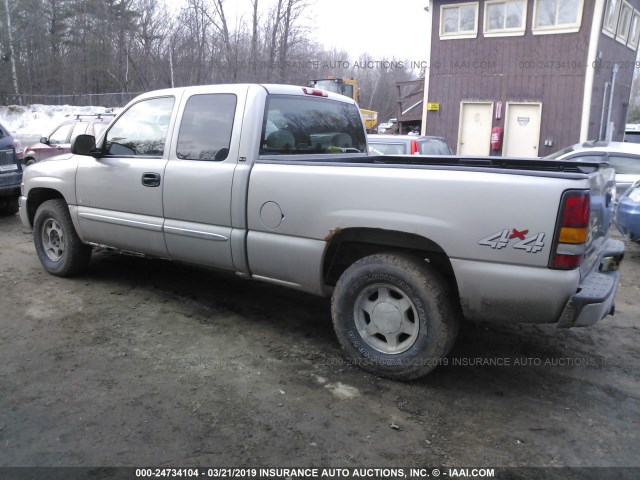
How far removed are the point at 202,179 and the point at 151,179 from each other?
2.05 ft

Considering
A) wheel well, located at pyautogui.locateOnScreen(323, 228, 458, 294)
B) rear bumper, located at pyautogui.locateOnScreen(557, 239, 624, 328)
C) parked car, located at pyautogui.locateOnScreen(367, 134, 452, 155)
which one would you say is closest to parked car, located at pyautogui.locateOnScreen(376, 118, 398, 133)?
parked car, located at pyautogui.locateOnScreen(367, 134, 452, 155)

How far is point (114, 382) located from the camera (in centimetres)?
343

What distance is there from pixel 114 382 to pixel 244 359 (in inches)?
34.6

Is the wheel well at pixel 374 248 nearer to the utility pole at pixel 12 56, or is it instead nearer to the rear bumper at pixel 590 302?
the rear bumper at pixel 590 302

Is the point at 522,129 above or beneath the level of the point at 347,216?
above

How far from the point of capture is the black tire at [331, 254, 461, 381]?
325 cm

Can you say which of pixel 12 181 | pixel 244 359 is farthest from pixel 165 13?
pixel 244 359

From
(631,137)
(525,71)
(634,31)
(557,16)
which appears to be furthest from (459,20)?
(631,137)

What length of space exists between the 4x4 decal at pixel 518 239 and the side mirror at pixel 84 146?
3.71m

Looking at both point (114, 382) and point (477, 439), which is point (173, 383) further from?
point (477, 439)

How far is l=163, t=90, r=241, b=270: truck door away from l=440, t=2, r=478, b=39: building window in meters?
15.0

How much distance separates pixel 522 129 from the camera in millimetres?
16750

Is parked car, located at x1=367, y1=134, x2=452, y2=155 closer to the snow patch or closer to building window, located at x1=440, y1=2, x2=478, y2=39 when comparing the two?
building window, located at x1=440, y1=2, x2=478, y2=39

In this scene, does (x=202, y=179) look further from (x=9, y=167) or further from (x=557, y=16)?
(x=557, y=16)
